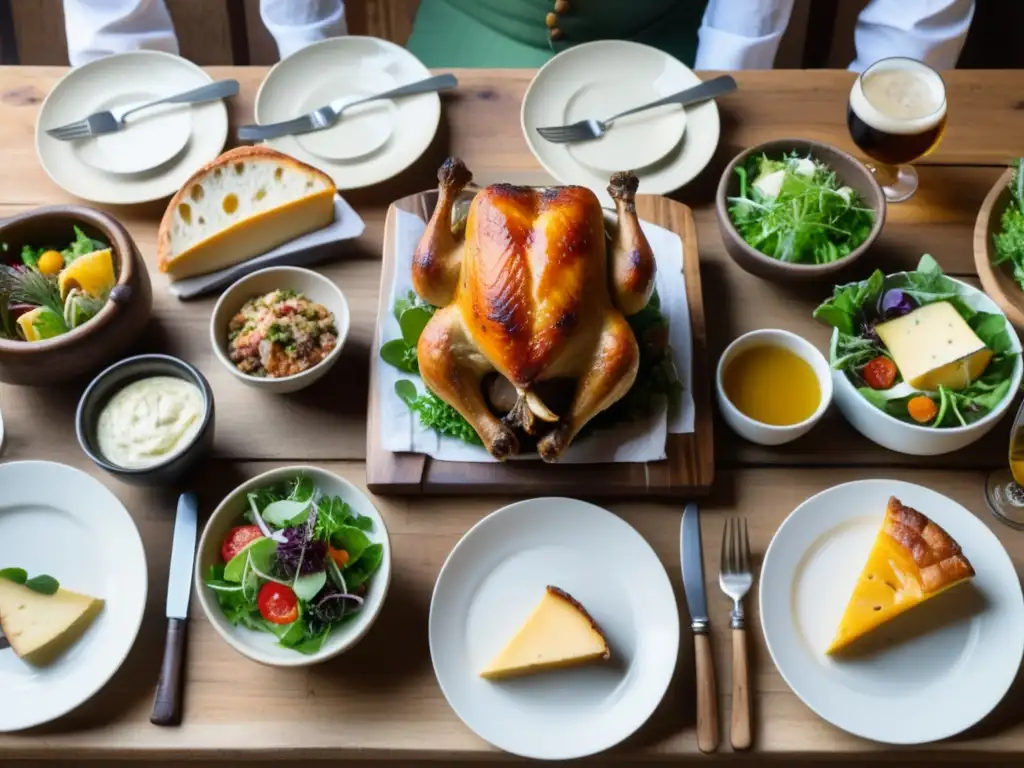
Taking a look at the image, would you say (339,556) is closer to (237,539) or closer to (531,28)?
(237,539)

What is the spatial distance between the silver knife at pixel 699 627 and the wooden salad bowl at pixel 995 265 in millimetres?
564

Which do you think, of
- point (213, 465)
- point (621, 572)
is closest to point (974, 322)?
point (621, 572)

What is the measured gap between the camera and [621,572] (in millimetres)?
1248

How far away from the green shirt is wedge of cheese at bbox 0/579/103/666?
130 cm

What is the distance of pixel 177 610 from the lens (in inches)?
47.9

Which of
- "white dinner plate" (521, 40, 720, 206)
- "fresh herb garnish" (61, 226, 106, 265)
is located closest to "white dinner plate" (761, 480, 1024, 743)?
"white dinner plate" (521, 40, 720, 206)

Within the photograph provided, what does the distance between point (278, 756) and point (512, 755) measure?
11.6 inches

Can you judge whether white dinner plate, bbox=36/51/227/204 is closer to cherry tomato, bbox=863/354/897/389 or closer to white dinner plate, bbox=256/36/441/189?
white dinner plate, bbox=256/36/441/189

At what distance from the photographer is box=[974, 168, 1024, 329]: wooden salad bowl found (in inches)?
55.1

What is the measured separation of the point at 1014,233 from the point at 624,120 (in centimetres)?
65

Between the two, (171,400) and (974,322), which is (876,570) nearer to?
(974,322)

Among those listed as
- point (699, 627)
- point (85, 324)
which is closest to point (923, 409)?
point (699, 627)

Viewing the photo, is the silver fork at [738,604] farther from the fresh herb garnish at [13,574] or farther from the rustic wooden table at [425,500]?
the fresh herb garnish at [13,574]

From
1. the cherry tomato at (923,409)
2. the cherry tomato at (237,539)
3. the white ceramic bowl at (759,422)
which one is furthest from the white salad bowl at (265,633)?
the cherry tomato at (923,409)
